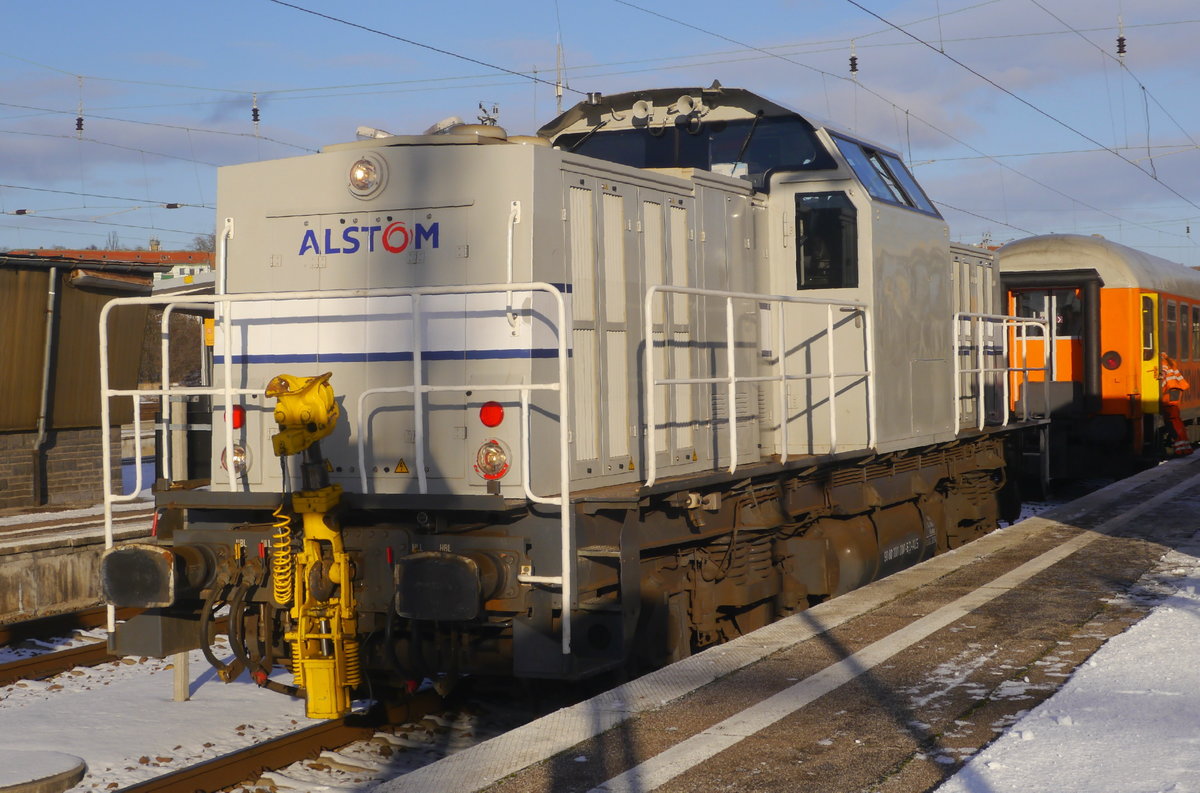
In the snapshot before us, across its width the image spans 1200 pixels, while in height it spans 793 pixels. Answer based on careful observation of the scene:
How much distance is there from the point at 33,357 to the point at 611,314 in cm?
1064

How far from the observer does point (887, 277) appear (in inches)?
373

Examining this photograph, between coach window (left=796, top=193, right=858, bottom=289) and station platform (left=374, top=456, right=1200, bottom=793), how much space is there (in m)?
2.24

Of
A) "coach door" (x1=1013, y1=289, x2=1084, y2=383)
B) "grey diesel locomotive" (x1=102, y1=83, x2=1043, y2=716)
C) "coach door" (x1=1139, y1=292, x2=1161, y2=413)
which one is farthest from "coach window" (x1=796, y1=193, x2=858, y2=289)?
"coach door" (x1=1139, y1=292, x2=1161, y2=413)

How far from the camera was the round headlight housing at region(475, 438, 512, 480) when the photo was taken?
20.9 feet

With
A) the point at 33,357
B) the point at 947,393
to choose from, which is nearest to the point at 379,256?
the point at 947,393

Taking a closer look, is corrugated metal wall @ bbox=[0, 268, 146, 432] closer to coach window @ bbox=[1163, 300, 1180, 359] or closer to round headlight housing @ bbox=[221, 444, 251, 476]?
round headlight housing @ bbox=[221, 444, 251, 476]

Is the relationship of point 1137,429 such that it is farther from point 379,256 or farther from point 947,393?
point 379,256

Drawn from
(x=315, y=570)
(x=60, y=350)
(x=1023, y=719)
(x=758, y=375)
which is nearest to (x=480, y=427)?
(x=315, y=570)

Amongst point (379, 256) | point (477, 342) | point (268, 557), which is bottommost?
point (268, 557)

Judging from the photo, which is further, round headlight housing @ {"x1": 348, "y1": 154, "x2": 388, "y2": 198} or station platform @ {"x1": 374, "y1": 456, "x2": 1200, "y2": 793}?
round headlight housing @ {"x1": 348, "y1": 154, "x2": 388, "y2": 198}

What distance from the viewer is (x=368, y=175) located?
6.72 meters

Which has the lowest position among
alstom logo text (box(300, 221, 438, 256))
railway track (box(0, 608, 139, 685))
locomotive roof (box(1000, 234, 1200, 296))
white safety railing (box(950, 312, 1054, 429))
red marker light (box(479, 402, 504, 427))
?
railway track (box(0, 608, 139, 685))

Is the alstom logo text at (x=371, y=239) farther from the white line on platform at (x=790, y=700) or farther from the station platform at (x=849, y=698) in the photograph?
the white line on platform at (x=790, y=700)

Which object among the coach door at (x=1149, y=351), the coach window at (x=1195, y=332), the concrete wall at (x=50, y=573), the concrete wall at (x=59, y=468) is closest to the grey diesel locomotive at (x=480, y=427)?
the concrete wall at (x=50, y=573)
